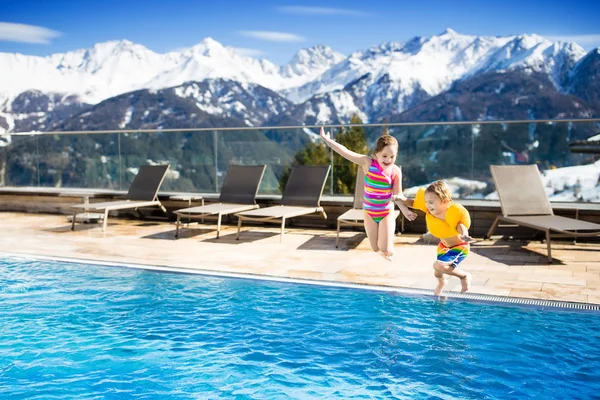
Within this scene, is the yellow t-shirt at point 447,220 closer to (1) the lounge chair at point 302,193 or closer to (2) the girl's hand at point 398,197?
(2) the girl's hand at point 398,197

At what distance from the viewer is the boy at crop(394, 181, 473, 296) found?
482cm

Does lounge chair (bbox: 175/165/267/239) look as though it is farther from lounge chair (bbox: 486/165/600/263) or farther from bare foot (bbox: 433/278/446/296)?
bare foot (bbox: 433/278/446/296)

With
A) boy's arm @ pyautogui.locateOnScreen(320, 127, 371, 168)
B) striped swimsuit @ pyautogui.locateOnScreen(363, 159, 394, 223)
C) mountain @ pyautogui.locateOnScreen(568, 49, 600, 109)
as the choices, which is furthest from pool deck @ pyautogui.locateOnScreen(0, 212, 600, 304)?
mountain @ pyautogui.locateOnScreen(568, 49, 600, 109)

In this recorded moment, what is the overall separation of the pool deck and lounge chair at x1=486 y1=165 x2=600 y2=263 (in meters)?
0.39

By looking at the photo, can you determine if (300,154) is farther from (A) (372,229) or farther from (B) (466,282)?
(B) (466,282)

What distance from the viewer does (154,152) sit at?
11797 mm

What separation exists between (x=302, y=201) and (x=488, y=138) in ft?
9.53

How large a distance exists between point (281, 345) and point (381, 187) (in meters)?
1.45

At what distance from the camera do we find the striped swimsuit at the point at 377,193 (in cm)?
505

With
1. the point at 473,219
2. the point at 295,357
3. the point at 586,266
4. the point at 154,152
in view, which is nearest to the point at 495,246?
the point at 473,219

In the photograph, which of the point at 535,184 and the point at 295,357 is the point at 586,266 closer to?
the point at 535,184

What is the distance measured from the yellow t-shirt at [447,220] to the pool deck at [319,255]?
968 mm

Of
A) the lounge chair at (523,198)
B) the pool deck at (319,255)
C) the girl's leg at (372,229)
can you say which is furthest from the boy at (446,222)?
the lounge chair at (523,198)

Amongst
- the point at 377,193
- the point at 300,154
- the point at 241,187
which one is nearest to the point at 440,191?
the point at 377,193
